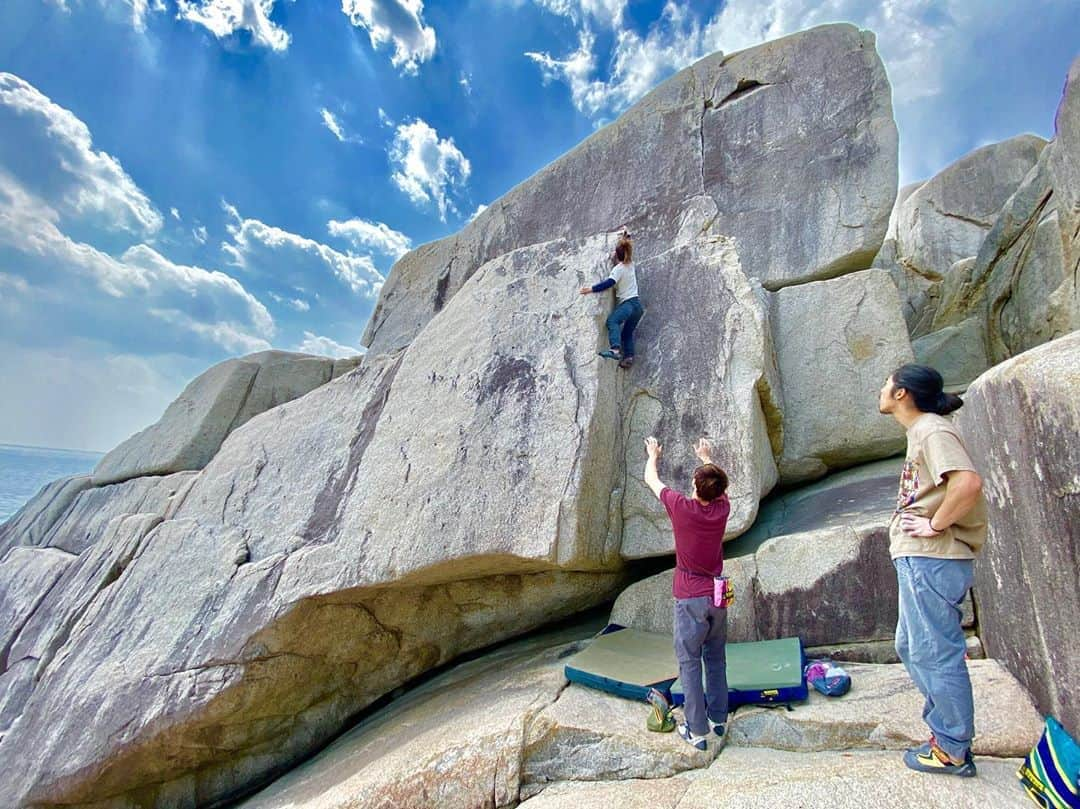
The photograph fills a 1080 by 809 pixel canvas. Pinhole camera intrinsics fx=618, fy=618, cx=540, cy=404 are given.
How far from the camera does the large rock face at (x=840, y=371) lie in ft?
19.0

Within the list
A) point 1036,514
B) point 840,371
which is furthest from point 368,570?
point 840,371

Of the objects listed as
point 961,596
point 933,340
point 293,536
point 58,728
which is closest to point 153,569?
point 58,728

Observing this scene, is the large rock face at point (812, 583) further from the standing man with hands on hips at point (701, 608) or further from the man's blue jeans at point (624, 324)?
the man's blue jeans at point (624, 324)

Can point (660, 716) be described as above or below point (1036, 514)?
below

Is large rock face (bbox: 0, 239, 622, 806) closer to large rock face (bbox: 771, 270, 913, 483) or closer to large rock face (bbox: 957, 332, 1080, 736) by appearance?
large rock face (bbox: 771, 270, 913, 483)

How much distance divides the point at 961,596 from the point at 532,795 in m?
2.47

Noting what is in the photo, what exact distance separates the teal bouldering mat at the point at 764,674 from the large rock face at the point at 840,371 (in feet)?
7.39

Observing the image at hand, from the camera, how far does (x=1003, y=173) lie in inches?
595

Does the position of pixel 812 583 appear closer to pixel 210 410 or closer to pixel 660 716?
pixel 660 716

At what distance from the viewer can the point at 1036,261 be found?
24.9 feet

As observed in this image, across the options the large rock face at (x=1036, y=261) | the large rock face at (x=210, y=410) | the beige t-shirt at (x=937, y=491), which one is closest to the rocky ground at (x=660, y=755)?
the beige t-shirt at (x=937, y=491)

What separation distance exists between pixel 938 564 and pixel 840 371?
3.58 metres

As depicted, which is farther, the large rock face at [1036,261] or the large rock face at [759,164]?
the large rock face at [759,164]

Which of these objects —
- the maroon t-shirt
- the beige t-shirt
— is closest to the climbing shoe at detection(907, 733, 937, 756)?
the beige t-shirt
